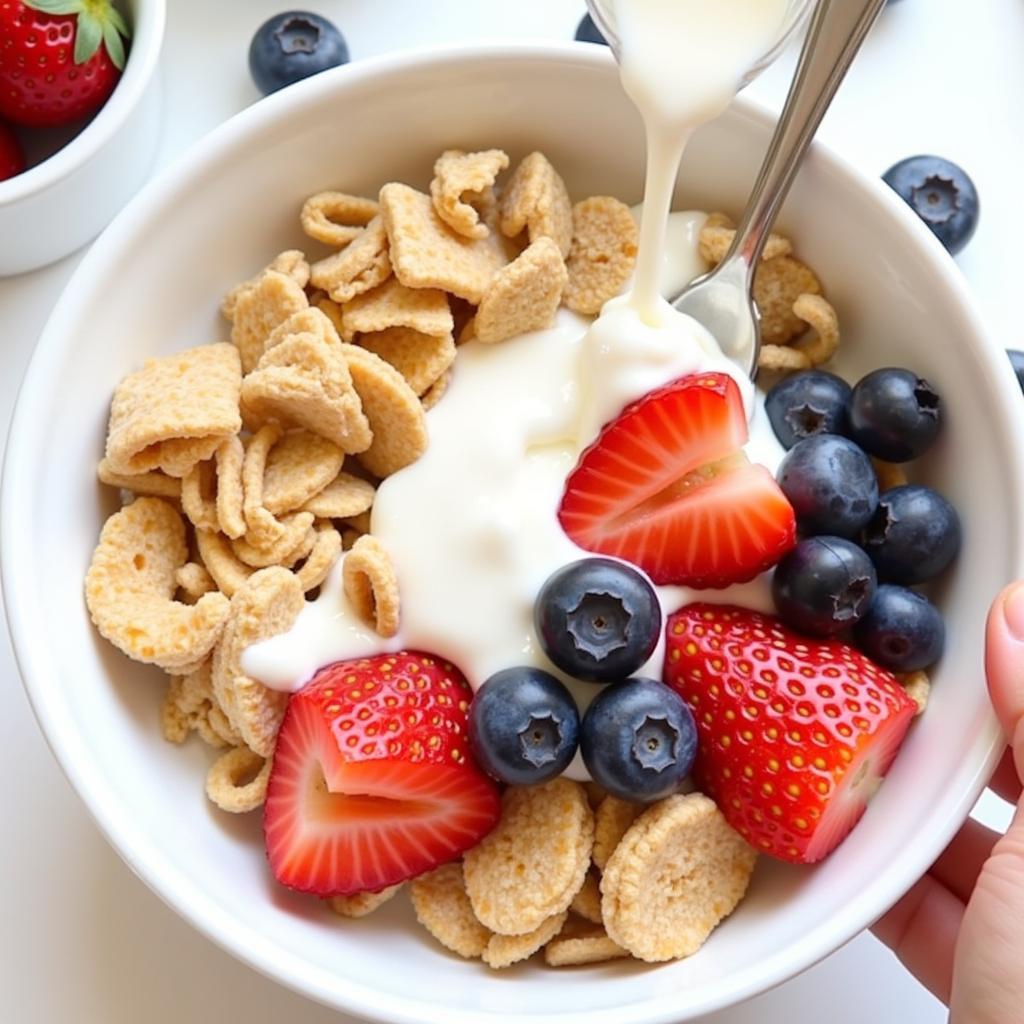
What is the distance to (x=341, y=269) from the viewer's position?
1.07 metres

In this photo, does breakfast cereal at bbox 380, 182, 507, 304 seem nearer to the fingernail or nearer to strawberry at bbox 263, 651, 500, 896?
strawberry at bbox 263, 651, 500, 896

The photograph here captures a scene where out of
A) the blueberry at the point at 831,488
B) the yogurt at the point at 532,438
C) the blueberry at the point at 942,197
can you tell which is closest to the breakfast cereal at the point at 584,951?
the yogurt at the point at 532,438

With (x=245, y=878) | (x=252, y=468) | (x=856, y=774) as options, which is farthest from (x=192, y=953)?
(x=856, y=774)

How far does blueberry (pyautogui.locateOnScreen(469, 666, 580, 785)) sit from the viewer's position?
0.92 m

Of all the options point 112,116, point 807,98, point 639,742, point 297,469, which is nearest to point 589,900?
point 639,742

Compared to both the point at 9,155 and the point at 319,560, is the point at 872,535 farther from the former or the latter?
the point at 9,155

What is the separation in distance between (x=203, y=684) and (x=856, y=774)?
501 millimetres

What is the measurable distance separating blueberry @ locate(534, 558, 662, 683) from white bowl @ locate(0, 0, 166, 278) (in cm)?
55

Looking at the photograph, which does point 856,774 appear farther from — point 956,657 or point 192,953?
point 192,953

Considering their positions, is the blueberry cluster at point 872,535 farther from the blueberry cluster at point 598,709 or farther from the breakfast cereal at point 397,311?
the breakfast cereal at point 397,311

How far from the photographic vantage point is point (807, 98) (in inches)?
39.8

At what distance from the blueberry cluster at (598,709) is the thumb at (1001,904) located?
0.71 ft

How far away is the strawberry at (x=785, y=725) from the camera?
0.93m

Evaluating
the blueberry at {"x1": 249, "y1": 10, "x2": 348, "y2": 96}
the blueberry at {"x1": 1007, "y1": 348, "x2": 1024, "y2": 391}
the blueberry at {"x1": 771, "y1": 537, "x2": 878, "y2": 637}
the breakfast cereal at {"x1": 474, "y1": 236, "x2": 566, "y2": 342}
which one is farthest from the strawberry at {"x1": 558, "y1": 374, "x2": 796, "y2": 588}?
the blueberry at {"x1": 249, "y1": 10, "x2": 348, "y2": 96}
